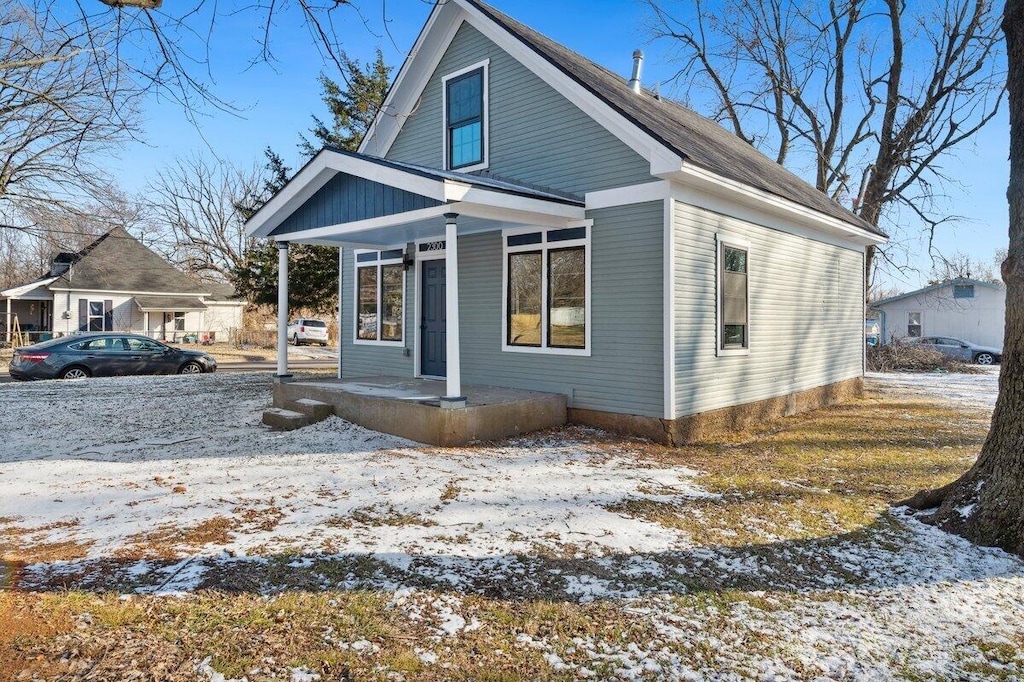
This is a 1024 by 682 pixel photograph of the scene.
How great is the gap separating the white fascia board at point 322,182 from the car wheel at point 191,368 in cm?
787

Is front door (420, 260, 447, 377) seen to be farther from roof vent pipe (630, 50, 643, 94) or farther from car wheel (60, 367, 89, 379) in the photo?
car wheel (60, 367, 89, 379)

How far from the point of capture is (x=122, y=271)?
3219 cm

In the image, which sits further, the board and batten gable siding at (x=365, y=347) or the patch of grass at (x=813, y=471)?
A: the board and batten gable siding at (x=365, y=347)

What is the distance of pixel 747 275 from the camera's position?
969 cm

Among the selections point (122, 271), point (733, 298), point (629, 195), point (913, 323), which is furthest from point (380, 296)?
point (913, 323)

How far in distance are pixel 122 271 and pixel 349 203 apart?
29408mm

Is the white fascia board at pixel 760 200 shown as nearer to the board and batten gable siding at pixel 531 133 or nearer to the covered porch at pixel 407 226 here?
the board and batten gable siding at pixel 531 133

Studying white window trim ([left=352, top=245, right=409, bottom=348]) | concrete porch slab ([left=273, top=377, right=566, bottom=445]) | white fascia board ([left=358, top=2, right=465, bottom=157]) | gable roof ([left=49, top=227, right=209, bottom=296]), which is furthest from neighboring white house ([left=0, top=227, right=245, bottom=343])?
concrete porch slab ([left=273, top=377, right=566, bottom=445])

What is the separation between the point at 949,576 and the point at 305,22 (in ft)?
19.3

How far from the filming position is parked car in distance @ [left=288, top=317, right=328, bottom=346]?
3534cm

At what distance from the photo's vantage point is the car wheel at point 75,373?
14.9 metres

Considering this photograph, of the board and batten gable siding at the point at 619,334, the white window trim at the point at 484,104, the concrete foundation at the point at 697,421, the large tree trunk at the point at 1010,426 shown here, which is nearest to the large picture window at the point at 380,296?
the white window trim at the point at 484,104

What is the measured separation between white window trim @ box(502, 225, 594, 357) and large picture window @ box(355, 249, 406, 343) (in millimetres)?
2382

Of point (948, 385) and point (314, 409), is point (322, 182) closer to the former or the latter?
point (314, 409)
